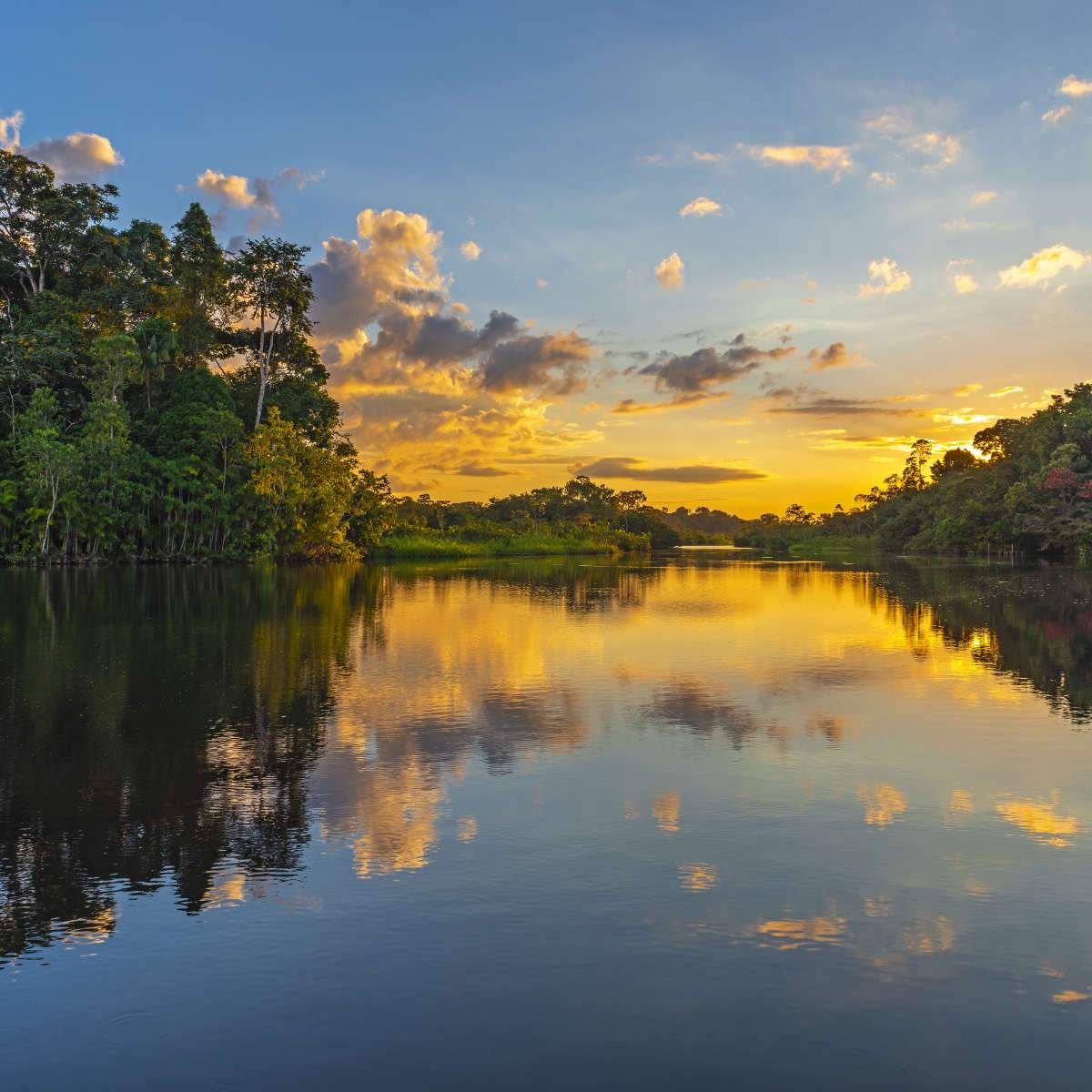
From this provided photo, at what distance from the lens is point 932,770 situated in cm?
1023

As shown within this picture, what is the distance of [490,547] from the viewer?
323ft

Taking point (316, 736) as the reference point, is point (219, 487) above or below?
above

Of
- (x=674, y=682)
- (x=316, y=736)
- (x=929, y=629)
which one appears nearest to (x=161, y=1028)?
(x=316, y=736)

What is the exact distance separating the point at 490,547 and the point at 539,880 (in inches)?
3615

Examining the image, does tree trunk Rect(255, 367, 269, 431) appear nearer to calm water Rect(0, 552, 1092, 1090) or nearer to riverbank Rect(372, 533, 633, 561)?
riverbank Rect(372, 533, 633, 561)

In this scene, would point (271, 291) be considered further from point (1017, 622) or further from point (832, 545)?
point (832, 545)

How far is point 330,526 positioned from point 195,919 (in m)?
57.6

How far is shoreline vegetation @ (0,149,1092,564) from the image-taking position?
51.0m

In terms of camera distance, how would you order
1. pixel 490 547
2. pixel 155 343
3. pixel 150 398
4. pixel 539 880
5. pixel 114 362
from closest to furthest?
1. pixel 539 880
2. pixel 114 362
3. pixel 155 343
4. pixel 150 398
5. pixel 490 547

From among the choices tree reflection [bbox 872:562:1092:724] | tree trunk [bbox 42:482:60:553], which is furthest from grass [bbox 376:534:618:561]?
tree reflection [bbox 872:562:1092:724]

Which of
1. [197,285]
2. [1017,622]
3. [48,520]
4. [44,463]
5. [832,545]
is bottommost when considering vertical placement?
[832,545]

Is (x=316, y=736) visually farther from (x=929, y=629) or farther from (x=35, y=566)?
(x=35, y=566)

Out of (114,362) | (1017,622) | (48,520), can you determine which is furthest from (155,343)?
(1017,622)

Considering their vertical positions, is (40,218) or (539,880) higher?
(40,218)
